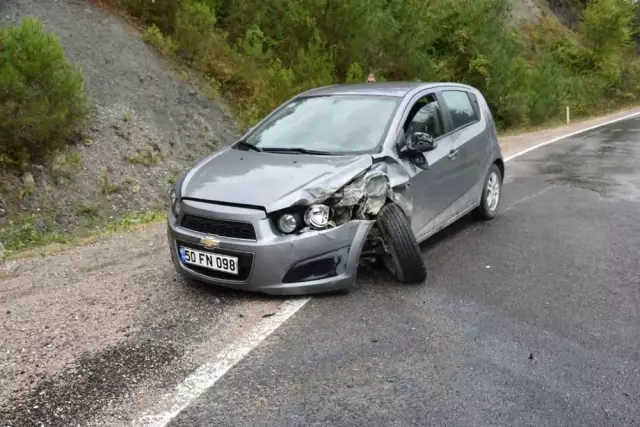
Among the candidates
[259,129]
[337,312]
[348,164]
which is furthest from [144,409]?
[259,129]

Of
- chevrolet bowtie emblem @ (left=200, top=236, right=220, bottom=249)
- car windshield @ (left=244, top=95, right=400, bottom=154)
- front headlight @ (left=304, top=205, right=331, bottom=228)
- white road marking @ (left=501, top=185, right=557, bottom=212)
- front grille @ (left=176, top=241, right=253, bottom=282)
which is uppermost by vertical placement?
car windshield @ (left=244, top=95, right=400, bottom=154)

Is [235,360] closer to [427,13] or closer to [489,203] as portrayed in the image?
[489,203]

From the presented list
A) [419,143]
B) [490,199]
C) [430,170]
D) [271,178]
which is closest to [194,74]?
[490,199]

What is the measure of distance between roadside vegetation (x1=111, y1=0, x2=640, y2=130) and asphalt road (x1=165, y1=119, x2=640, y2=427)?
34.6ft

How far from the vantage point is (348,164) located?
4.93 metres

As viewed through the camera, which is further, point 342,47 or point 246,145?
point 342,47

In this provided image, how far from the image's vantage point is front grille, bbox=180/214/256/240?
4.41 m

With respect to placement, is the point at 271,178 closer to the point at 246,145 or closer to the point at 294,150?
the point at 294,150

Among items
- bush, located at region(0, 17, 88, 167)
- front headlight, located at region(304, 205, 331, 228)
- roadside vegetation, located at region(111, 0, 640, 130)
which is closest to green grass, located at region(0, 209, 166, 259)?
bush, located at region(0, 17, 88, 167)

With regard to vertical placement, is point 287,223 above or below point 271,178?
below

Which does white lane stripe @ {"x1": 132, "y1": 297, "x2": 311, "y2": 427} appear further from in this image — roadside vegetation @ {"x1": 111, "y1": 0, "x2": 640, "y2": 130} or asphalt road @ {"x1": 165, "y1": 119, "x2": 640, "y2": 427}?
roadside vegetation @ {"x1": 111, "y1": 0, "x2": 640, "y2": 130}

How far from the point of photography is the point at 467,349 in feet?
12.9

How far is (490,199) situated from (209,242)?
412cm

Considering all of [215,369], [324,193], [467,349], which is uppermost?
[324,193]
